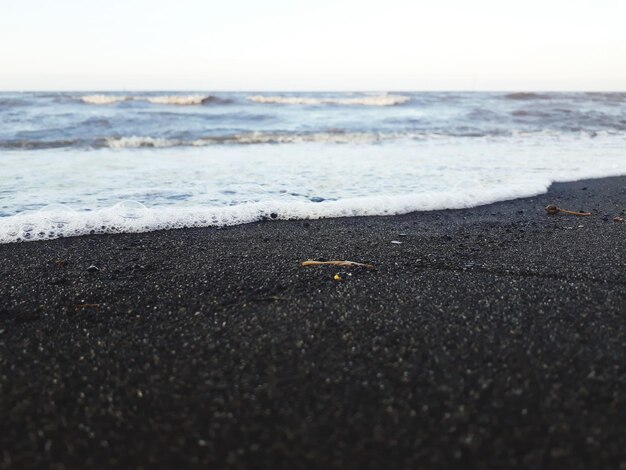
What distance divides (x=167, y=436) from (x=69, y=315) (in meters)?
1.25

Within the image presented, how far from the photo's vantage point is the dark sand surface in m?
1.36

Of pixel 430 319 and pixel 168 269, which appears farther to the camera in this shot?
pixel 168 269

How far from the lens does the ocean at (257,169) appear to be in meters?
4.68

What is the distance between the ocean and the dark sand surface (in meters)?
1.30

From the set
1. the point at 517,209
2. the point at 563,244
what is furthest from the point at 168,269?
the point at 517,209

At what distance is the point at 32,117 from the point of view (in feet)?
51.6

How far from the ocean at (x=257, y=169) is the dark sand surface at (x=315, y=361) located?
4.25ft

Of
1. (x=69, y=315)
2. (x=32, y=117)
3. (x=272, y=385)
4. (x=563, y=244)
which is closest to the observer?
(x=272, y=385)

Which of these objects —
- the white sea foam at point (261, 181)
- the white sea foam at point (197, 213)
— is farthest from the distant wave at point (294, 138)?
the white sea foam at point (197, 213)

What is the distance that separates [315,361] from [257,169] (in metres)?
5.65

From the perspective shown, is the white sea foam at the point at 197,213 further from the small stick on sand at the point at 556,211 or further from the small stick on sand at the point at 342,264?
the small stick on sand at the point at 342,264

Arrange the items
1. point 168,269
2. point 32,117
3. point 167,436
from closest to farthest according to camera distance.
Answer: point 167,436, point 168,269, point 32,117

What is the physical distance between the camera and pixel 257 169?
7188 mm

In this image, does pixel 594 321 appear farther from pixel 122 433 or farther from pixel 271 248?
pixel 271 248
